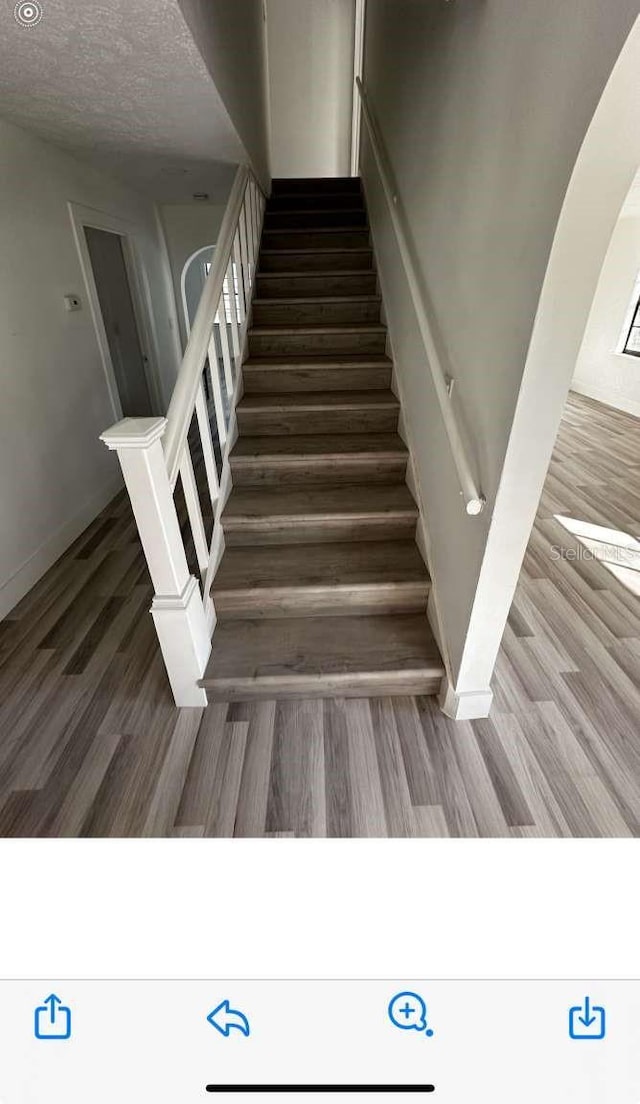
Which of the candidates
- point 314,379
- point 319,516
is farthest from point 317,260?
point 319,516

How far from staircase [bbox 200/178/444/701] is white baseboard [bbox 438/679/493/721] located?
8 centimetres

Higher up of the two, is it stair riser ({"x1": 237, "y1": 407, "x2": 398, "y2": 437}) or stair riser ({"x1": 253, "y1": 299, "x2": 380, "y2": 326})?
stair riser ({"x1": 253, "y1": 299, "x2": 380, "y2": 326})

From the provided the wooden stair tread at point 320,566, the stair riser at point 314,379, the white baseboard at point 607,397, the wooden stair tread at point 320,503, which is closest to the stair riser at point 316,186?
the stair riser at point 314,379

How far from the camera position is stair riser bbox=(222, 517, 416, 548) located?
2164 millimetres

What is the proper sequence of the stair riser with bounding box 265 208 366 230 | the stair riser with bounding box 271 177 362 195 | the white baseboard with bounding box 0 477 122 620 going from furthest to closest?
the stair riser with bounding box 271 177 362 195, the stair riser with bounding box 265 208 366 230, the white baseboard with bounding box 0 477 122 620

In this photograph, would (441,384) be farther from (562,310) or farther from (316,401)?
(316,401)

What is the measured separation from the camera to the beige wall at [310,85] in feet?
15.2

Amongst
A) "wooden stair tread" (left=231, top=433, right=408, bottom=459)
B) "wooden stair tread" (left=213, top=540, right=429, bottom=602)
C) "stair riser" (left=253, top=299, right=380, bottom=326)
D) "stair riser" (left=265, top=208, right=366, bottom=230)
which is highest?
"stair riser" (left=265, top=208, right=366, bottom=230)

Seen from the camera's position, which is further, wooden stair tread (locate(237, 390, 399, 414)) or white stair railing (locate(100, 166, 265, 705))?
wooden stair tread (locate(237, 390, 399, 414))

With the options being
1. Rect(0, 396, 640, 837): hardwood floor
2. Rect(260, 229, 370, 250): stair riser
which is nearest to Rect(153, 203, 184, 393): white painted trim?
Rect(260, 229, 370, 250): stair riser

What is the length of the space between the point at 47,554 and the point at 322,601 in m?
1.77
